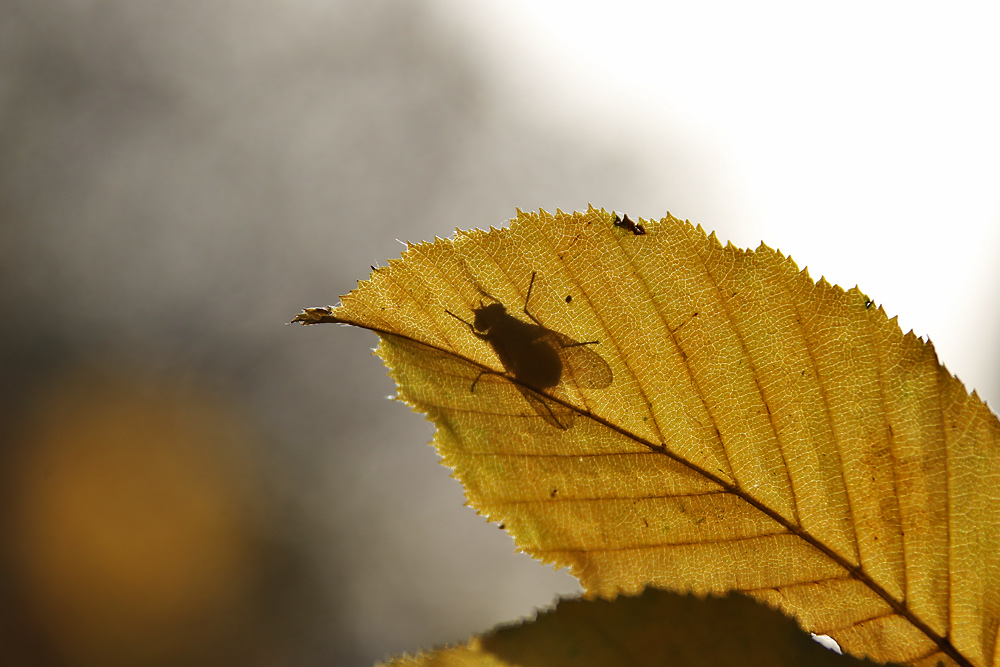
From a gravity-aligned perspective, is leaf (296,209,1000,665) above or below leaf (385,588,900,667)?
above

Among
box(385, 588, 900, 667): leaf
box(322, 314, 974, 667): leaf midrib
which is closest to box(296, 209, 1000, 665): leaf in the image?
box(322, 314, 974, 667): leaf midrib

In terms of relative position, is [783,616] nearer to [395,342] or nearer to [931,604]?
[931,604]

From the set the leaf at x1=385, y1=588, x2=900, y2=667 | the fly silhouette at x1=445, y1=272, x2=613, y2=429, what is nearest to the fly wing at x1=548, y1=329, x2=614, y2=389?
the fly silhouette at x1=445, y1=272, x2=613, y2=429

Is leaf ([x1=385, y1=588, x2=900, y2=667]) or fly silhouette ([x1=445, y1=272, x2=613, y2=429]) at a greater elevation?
fly silhouette ([x1=445, y1=272, x2=613, y2=429])

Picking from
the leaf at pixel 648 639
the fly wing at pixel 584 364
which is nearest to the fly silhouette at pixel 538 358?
the fly wing at pixel 584 364

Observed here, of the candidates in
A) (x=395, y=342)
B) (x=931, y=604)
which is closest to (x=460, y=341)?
(x=395, y=342)

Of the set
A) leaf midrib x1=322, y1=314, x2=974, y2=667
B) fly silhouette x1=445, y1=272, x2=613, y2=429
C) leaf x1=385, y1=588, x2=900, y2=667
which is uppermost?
fly silhouette x1=445, y1=272, x2=613, y2=429

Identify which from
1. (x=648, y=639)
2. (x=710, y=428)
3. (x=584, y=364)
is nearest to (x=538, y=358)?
(x=584, y=364)

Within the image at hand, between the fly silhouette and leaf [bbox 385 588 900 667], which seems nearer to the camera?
leaf [bbox 385 588 900 667]

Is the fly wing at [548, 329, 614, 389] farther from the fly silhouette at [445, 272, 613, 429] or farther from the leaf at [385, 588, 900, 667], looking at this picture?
the leaf at [385, 588, 900, 667]

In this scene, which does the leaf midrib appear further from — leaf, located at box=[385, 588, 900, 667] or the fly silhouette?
leaf, located at box=[385, 588, 900, 667]
